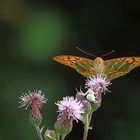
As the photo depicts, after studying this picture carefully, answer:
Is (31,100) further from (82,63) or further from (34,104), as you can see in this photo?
(82,63)

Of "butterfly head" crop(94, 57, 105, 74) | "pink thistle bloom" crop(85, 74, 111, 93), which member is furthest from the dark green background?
"butterfly head" crop(94, 57, 105, 74)

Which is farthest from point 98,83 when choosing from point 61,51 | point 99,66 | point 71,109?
point 61,51

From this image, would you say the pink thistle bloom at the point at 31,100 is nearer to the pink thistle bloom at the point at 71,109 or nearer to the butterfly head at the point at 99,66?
the pink thistle bloom at the point at 71,109

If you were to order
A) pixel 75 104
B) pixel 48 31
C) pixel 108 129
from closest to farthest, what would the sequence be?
pixel 75 104
pixel 48 31
pixel 108 129

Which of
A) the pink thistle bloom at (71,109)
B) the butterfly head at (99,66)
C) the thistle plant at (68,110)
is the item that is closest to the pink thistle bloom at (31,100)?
the thistle plant at (68,110)

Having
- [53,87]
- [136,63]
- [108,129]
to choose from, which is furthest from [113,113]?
[136,63]

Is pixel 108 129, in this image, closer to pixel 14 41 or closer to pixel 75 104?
pixel 14 41

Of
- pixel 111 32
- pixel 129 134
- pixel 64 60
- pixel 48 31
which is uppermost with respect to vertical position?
pixel 111 32
